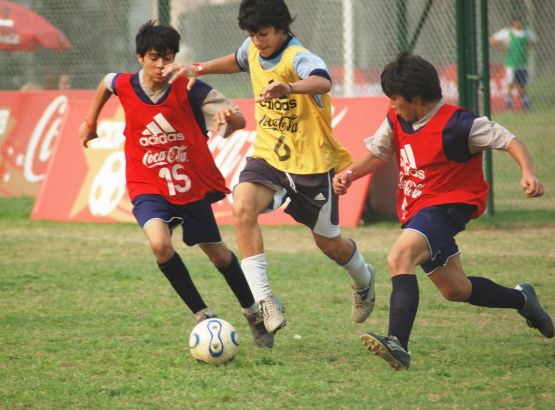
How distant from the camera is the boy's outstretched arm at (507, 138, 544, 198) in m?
4.76

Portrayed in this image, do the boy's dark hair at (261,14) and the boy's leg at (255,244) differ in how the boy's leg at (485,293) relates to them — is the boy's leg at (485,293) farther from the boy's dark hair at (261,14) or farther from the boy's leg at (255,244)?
the boy's dark hair at (261,14)

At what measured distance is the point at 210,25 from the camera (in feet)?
43.2

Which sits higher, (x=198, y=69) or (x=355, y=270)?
(x=198, y=69)

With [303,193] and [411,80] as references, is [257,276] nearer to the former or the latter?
[303,193]

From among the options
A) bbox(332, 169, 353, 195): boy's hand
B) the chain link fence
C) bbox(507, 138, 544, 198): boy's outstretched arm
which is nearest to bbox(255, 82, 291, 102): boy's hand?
bbox(332, 169, 353, 195): boy's hand

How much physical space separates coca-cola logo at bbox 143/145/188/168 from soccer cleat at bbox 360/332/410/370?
170cm

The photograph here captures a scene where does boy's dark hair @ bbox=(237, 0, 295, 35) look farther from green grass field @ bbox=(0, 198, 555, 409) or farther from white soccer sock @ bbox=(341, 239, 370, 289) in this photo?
green grass field @ bbox=(0, 198, 555, 409)

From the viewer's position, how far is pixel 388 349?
15.6 ft

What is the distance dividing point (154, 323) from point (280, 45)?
76.8 inches

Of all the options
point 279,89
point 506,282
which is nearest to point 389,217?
point 506,282

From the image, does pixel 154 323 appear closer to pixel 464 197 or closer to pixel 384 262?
pixel 464 197

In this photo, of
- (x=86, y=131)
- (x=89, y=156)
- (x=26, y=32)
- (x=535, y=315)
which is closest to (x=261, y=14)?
(x=86, y=131)

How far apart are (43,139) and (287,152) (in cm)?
777

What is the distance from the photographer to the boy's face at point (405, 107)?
16.8 ft
